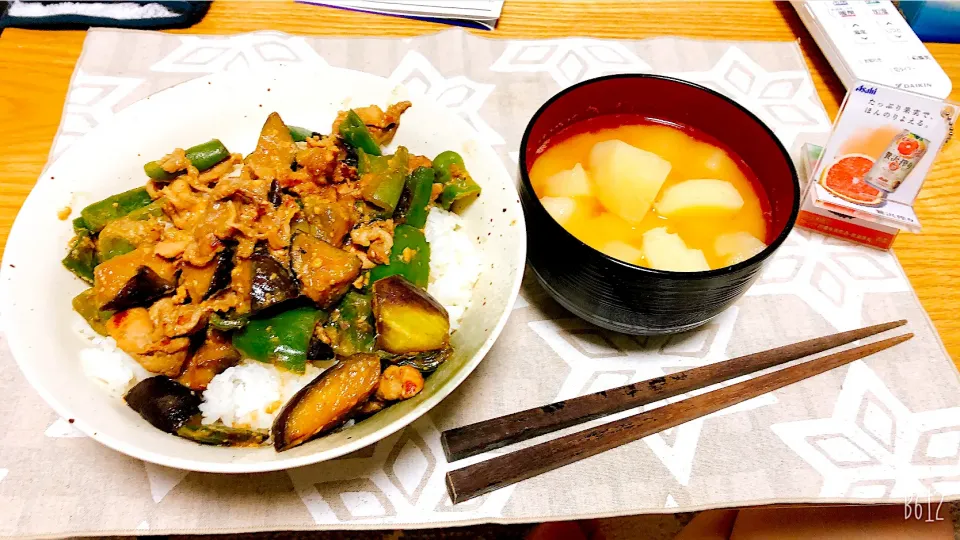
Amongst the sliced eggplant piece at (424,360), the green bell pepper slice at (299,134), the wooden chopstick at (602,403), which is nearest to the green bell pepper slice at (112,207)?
the green bell pepper slice at (299,134)

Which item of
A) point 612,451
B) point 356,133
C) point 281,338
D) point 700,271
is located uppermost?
point 356,133

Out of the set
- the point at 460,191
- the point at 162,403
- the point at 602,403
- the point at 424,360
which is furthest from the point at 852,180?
the point at 162,403

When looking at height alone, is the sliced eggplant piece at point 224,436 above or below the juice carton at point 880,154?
below

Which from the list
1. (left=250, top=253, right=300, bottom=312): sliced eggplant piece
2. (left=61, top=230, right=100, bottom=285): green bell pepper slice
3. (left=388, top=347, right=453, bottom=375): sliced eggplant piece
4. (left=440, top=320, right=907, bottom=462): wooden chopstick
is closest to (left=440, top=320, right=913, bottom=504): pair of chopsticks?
(left=440, top=320, right=907, bottom=462): wooden chopstick

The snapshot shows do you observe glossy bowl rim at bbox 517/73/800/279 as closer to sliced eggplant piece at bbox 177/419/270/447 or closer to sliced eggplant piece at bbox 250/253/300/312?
sliced eggplant piece at bbox 250/253/300/312

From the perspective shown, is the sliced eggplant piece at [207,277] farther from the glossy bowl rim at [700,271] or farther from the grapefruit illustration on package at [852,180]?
the grapefruit illustration on package at [852,180]

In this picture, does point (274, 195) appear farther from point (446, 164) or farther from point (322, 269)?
point (446, 164)

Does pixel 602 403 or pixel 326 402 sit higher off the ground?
pixel 326 402
